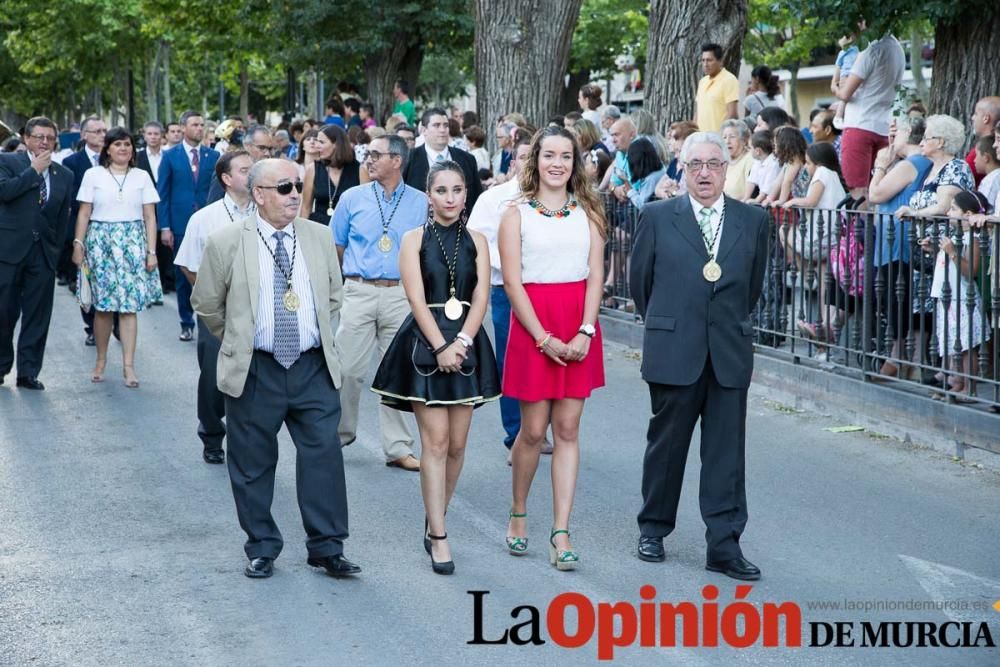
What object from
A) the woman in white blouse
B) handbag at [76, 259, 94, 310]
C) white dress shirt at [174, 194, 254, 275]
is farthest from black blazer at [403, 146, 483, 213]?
white dress shirt at [174, 194, 254, 275]

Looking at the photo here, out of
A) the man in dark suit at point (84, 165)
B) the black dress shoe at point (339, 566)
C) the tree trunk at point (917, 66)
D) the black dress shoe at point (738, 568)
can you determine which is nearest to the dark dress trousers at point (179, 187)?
the man in dark suit at point (84, 165)

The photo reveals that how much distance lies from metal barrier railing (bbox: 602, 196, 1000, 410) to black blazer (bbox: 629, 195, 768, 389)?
274 cm

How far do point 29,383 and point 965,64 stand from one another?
809 centimetres

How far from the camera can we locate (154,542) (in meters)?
7.32

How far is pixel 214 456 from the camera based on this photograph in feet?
30.2

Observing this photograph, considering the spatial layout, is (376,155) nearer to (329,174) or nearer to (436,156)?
(329,174)

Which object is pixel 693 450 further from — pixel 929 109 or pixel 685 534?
pixel 929 109

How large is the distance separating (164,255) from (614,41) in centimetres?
3859

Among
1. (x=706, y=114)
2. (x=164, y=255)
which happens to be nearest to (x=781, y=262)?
(x=706, y=114)

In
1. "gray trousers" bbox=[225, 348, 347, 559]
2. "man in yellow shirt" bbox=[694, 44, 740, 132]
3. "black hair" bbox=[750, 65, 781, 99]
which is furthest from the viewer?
"black hair" bbox=[750, 65, 781, 99]

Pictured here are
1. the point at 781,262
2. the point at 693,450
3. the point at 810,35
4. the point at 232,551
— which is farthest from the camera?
the point at 810,35

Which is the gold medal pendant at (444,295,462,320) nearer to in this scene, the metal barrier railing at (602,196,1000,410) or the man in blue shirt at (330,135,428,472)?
the man in blue shirt at (330,135,428,472)

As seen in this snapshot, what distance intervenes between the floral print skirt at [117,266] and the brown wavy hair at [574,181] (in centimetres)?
596

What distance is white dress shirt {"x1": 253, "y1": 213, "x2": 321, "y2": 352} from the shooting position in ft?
22.2
